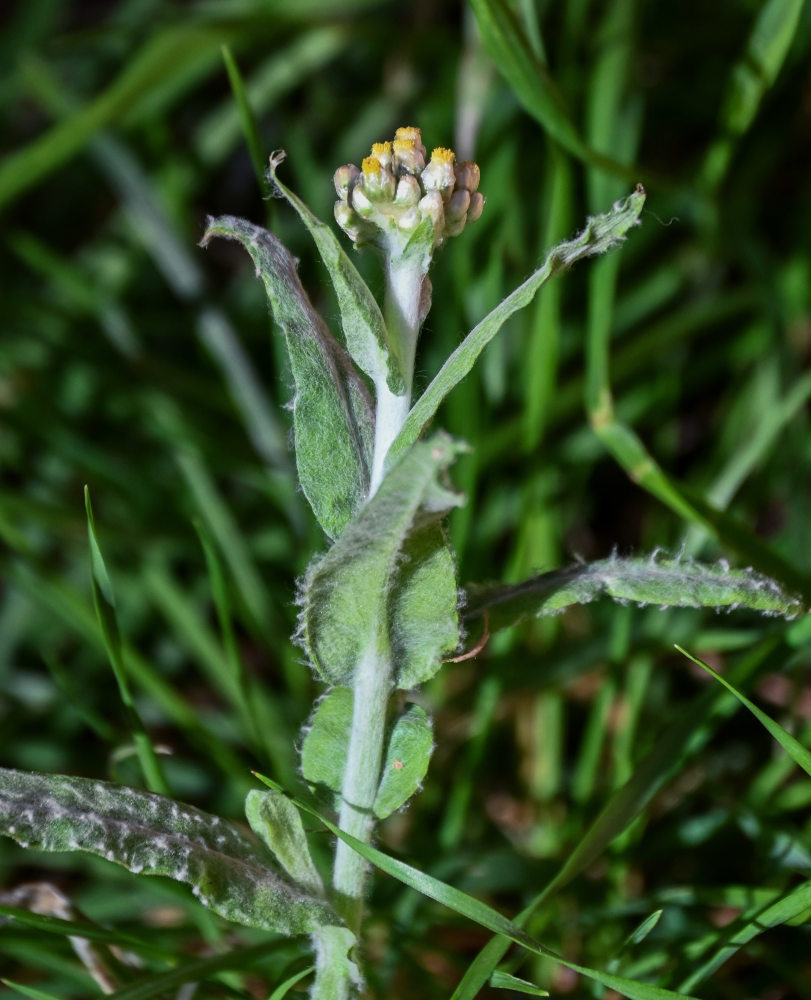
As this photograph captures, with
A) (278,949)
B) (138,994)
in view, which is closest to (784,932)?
(278,949)

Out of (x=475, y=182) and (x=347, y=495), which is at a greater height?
(x=475, y=182)

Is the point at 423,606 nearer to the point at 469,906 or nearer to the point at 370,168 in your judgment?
the point at 469,906

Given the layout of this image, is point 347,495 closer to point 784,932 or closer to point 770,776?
point 770,776

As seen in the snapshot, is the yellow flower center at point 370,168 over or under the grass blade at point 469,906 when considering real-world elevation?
over

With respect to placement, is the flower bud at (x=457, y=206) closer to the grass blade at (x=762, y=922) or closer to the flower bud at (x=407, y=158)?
the flower bud at (x=407, y=158)

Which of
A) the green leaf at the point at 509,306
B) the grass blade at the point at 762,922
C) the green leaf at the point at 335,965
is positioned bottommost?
the grass blade at the point at 762,922

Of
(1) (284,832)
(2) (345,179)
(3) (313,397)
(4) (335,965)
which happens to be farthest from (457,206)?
(4) (335,965)

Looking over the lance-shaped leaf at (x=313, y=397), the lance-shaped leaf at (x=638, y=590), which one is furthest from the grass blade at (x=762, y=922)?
the lance-shaped leaf at (x=313, y=397)
